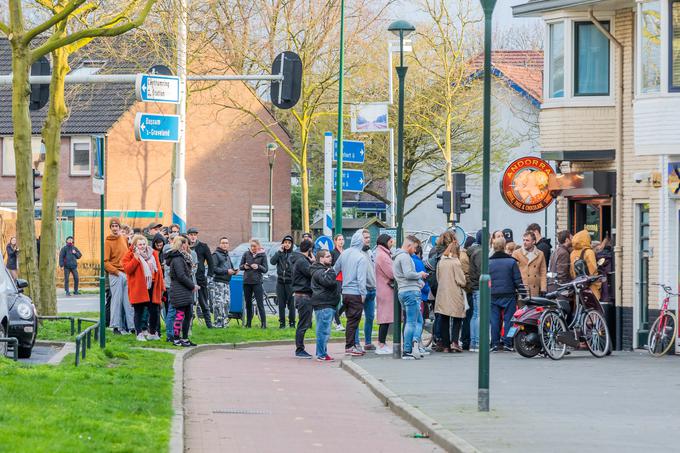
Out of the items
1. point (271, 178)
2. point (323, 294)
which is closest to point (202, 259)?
point (323, 294)

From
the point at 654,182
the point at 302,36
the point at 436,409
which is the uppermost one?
the point at 302,36

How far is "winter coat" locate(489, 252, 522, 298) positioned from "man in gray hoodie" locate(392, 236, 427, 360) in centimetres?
162

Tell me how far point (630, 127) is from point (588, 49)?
1.96 m

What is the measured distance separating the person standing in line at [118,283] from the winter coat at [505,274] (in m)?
6.08

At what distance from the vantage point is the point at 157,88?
2391 cm

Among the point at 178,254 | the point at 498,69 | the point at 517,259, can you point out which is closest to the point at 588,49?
the point at 517,259

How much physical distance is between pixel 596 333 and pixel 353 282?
12.3ft

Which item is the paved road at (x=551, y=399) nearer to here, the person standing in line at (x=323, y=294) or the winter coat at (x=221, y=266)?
the person standing in line at (x=323, y=294)

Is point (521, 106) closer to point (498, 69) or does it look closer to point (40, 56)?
point (498, 69)

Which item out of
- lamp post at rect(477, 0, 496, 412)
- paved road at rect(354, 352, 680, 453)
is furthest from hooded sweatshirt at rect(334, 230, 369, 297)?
lamp post at rect(477, 0, 496, 412)

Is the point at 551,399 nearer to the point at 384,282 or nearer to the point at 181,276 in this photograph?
the point at 384,282

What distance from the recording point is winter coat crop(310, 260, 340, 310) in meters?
21.2

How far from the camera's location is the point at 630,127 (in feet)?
78.8

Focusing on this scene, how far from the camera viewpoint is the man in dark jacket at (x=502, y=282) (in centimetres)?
2236
